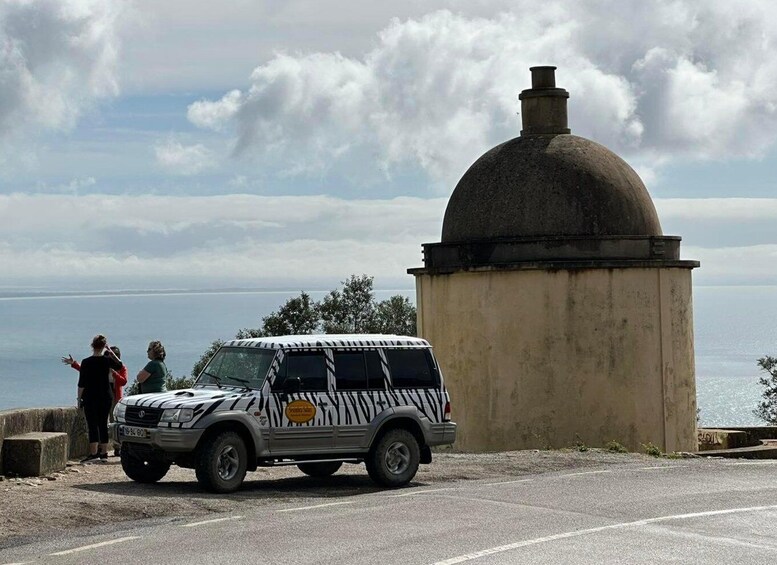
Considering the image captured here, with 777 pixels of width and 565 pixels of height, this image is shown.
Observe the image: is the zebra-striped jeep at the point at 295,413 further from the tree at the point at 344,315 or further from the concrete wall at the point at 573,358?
the tree at the point at 344,315

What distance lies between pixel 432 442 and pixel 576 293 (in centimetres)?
978

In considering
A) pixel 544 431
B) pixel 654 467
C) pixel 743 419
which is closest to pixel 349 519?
pixel 654 467

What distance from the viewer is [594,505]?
1538 centimetres

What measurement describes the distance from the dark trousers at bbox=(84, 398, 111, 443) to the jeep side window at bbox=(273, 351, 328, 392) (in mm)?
3611

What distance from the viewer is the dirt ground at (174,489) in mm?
14211

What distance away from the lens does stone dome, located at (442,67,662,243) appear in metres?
27.6

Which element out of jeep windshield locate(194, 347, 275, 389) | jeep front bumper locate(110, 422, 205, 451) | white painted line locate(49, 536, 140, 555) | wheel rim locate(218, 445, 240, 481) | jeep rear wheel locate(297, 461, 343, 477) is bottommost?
white painted line locate(49, 536, 140, 555)

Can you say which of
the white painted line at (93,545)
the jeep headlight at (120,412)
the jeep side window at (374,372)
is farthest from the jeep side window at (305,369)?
the white painted line at (93,545)

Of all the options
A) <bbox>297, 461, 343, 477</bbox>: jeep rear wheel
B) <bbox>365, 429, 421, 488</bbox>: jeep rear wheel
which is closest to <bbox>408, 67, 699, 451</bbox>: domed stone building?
<bbox>297, 461, 343, 477</bbox>: jeep rear wheel

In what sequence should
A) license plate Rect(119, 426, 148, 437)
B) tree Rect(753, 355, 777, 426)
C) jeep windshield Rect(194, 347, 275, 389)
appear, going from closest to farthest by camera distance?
1. license plate Rect(119, 426, 148, 437)
2. jeep windshield Rect(194, 347, 275, 389)
3. tree Rect(753, 355, 777, 426)

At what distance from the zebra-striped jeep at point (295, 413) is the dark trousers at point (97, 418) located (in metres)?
2.06

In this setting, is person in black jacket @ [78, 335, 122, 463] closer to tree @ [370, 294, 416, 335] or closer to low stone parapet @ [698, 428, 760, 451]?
low stone parapet @ [698, 428, 760, 451]

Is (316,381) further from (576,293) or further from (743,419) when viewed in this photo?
(743,419)

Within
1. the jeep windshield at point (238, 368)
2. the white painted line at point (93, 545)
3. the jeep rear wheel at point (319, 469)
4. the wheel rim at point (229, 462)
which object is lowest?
the white painted line at point (93, 545)
